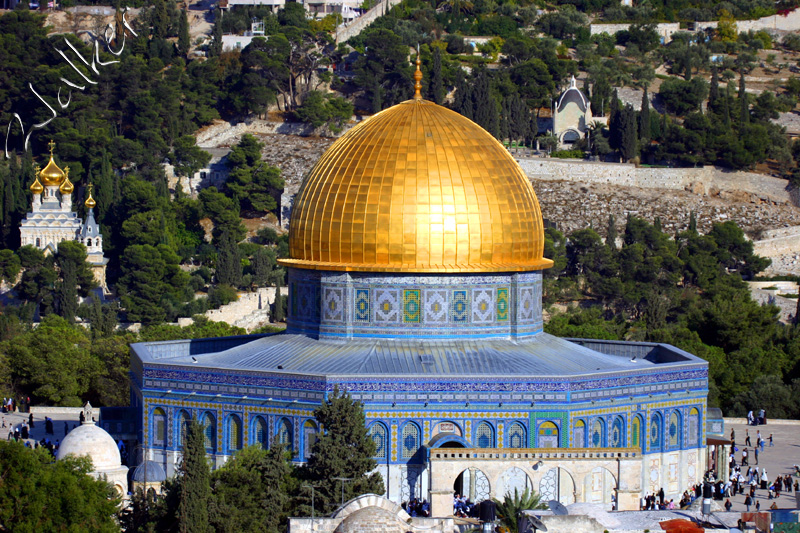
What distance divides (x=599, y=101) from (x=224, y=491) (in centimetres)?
7038

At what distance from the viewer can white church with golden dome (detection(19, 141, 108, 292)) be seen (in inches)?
3000

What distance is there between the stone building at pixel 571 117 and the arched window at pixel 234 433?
61.4 meters

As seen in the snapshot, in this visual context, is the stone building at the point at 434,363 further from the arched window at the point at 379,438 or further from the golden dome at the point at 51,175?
the golden dome at the point at 51,175

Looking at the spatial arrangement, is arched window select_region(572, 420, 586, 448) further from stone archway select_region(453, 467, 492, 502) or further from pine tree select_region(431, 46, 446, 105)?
pine tree select_region(431, 46, 446, 105)

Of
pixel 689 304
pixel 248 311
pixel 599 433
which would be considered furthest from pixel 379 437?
pixel 689 304

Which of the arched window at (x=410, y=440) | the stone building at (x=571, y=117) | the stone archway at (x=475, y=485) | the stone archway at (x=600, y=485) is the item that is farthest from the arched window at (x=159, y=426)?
the stone building at (x=571, y=117)

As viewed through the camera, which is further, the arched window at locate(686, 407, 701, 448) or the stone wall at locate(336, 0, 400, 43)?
the stone wall at locate(336, 0, 400, 43)

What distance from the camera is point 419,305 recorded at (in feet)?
119

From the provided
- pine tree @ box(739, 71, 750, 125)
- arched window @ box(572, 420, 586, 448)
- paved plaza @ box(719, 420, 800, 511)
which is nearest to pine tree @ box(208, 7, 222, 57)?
pine tree @ box(739, 71, 750, 125)

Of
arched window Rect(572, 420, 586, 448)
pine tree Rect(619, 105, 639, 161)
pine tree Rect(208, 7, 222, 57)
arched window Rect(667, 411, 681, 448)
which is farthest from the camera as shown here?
pine tree Rect(208, 7, 222, 57)

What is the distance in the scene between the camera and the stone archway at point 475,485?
3272 centimetres

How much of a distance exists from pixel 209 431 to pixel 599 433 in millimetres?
7185

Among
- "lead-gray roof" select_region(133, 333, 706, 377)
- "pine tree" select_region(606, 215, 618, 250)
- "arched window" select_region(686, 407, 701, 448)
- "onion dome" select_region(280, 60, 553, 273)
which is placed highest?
"onion dome" select_region(280, 60, 553, 273)

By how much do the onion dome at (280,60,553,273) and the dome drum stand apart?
26cm
